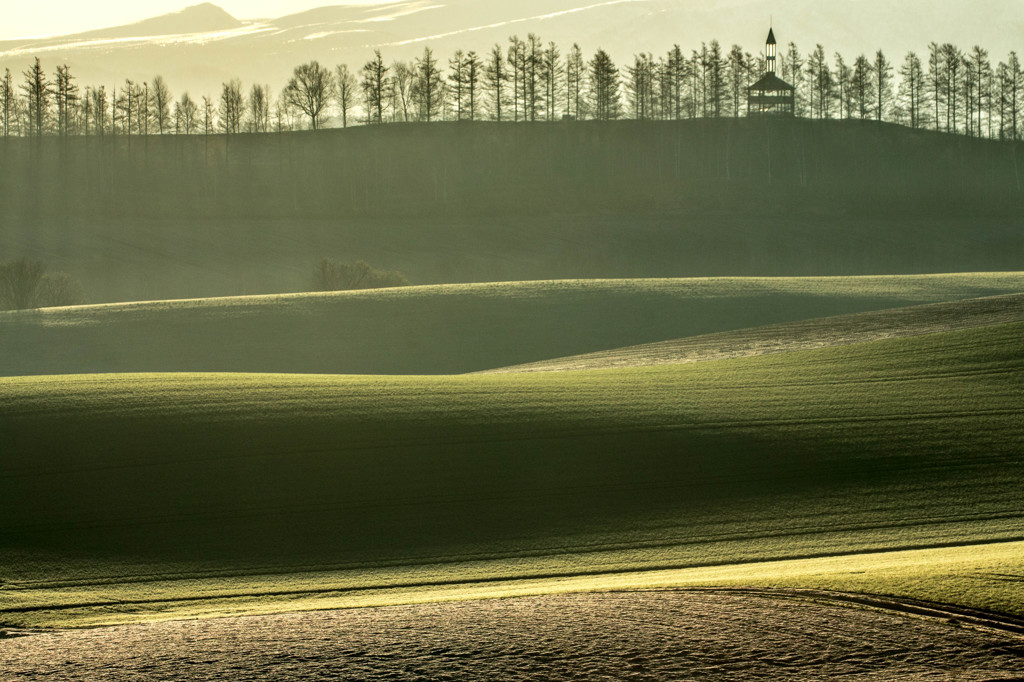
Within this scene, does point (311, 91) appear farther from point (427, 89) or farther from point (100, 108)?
point (100, 108)

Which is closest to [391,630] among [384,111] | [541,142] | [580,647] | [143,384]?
[580,647]

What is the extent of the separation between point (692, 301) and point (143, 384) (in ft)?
70.2

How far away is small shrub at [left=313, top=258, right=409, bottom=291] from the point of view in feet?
165

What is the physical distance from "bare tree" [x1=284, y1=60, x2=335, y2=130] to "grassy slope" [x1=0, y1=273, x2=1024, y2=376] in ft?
219

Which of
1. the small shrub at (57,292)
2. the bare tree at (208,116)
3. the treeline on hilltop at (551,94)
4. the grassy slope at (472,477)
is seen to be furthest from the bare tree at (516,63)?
the grassy slope at (472,477)

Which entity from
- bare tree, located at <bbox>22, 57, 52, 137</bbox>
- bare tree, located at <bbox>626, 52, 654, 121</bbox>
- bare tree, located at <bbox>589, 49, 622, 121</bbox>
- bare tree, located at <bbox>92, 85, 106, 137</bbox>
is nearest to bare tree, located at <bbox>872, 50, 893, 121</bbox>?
bare tree, located at <bbox>626, 52, 654, 121</bbox>

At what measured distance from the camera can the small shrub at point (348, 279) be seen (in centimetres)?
5038

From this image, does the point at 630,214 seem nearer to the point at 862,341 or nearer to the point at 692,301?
the point at 692,301

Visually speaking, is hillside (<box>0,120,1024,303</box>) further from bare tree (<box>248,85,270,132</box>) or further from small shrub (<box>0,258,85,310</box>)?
small shrub (<box>0,258,85,310</box>)

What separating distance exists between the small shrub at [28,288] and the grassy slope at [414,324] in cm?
1008

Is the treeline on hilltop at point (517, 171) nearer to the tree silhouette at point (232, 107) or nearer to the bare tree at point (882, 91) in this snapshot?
the tree silhouette at point (232, 107)

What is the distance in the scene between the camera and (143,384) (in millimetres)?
19078

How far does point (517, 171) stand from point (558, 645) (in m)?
84.9

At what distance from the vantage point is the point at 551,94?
346 ft
